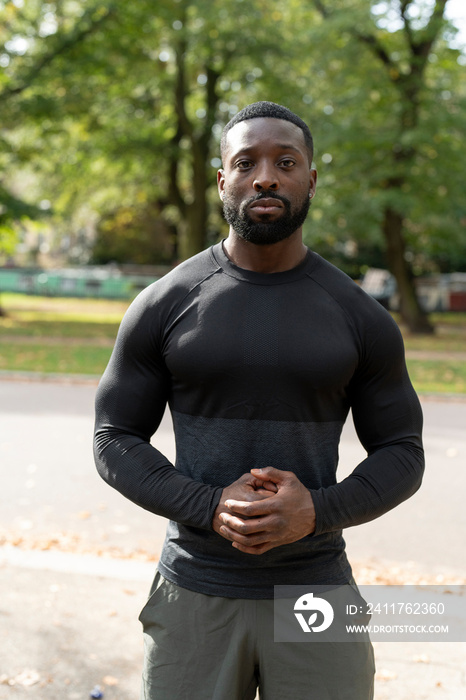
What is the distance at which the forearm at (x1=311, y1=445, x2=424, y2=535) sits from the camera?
6.40 feet

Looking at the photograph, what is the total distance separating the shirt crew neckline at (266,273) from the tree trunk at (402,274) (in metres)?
22.9

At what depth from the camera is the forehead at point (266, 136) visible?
2031mm

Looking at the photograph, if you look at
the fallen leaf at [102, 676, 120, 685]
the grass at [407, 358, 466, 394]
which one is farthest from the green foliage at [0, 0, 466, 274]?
the fallen leaf at [102, 676, 120, 685]

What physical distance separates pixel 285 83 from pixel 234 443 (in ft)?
77.4

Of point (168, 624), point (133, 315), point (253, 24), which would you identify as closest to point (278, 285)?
point (133, 315)

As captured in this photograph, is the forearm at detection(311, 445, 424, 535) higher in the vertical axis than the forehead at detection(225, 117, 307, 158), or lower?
lower

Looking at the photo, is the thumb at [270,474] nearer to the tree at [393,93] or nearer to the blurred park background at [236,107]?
the blurred park background at [236,107]

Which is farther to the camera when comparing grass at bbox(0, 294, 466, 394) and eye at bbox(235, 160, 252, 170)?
grass at bbox(0, 294, 466, 394)

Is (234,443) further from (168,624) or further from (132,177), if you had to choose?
(132,177)

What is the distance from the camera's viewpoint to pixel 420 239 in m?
30.0

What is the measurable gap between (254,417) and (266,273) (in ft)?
1.24

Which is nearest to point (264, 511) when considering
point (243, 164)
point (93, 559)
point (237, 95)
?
point (243, 164)

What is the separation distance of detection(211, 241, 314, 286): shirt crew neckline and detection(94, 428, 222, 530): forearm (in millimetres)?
499

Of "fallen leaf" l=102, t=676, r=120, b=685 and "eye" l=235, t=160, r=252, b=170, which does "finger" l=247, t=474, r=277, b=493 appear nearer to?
"eye" l=235, t=160, r=252, b=170
